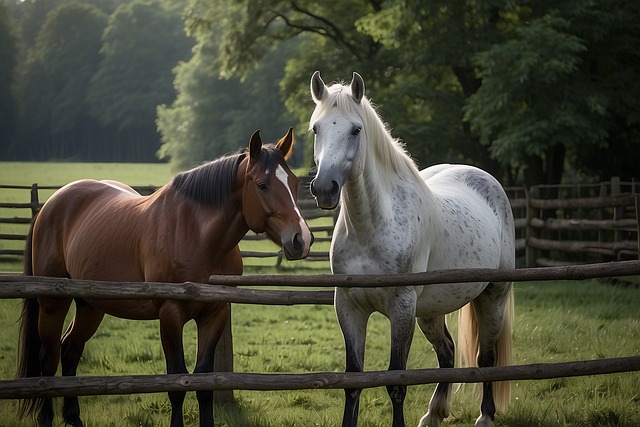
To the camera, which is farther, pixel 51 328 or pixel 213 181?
pixel 51 328

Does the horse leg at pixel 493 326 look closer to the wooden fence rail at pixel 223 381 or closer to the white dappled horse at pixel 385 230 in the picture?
the white dappled horse at pixel 385 230

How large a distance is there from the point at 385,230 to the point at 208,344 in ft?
4.22

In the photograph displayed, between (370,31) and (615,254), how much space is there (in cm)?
850

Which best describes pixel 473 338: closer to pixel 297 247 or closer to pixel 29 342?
pixel 297 247

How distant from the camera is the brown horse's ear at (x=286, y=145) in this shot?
5.02 metres

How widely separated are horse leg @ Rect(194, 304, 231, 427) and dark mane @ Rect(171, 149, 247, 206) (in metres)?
0.68

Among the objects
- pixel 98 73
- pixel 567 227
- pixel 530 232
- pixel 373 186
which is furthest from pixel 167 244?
pixel 98 73

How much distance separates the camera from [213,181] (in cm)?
500

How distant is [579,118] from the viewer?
49.3 ft

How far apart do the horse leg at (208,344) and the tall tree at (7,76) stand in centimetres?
3968

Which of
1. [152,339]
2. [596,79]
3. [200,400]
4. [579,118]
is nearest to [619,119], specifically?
[596,79]

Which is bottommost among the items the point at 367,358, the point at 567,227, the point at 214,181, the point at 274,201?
the point at 367,358

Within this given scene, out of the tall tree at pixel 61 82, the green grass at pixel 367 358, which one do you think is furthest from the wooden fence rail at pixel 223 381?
the tall tree at pixel 61 82

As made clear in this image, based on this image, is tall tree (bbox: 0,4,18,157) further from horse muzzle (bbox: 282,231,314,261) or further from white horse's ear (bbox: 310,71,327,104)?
horse muzzle (bbox: 282,231,314,261)
